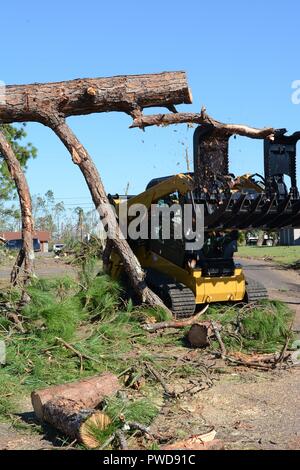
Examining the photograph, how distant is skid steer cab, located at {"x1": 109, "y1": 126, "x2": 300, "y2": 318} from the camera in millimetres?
9828

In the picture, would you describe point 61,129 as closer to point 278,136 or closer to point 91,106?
point 91,106

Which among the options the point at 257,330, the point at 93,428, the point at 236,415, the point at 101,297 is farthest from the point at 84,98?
the point at 93,428

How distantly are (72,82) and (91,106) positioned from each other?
0.50 metres

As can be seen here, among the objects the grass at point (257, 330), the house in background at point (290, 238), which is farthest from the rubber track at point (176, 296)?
the house in background at point (290, 238)

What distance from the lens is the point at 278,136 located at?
10.3 metres

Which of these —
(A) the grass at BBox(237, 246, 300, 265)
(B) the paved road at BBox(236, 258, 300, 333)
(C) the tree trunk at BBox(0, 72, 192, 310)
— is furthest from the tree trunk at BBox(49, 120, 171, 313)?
(A) the grass at BBox(237, 246, 300, 265)

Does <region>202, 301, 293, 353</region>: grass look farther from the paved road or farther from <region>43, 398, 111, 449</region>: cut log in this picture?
<region>43, 398, 111, 449</region>: cut log

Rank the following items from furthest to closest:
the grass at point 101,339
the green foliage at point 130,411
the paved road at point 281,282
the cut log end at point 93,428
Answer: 1. the paved road at point 281,282
2. the grass at point 101,339
3. the green foliage at point 130,411
4. the cut log end at point 93,428

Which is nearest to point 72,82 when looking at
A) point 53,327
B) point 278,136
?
point 278,136

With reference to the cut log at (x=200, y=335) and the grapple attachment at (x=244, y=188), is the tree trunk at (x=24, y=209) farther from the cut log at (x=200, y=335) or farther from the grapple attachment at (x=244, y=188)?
the cut log at (x=200, y=335)

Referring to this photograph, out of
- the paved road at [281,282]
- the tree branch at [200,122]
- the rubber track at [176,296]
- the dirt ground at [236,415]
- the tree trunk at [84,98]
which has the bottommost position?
the dirt ground at [236,415]

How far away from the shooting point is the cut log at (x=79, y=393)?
19.2ft

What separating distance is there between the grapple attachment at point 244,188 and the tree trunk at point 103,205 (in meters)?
1.61

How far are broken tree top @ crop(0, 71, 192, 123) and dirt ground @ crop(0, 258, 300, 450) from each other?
4.70 meters
